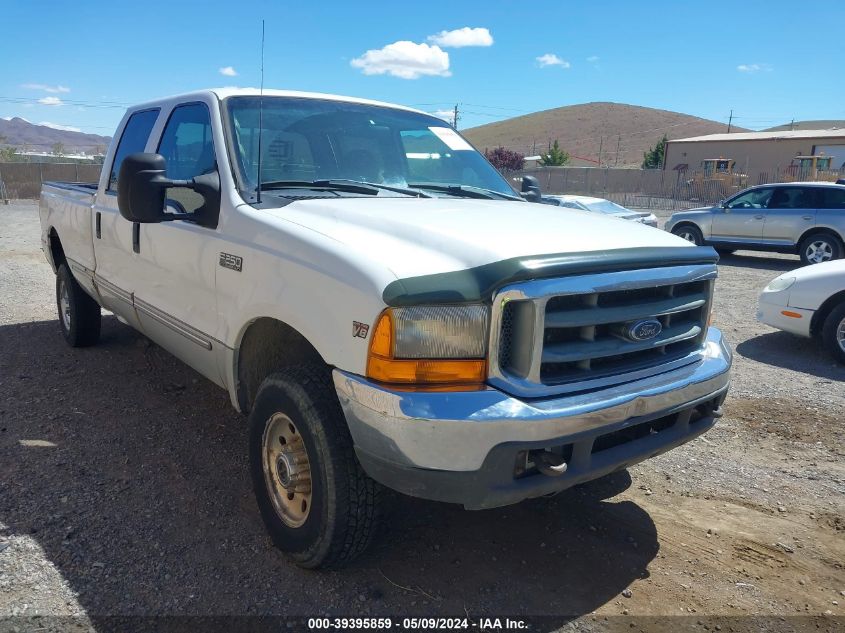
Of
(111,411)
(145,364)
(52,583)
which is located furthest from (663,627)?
(145,364)

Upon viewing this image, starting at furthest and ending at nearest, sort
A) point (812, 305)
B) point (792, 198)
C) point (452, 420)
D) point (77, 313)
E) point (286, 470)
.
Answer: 1. point (792, 198)
2. point (812, 305)
3. point (77, 313)
4. point (286, 470)
5. point (452, 420)

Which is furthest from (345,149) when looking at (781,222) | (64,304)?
(781,222)

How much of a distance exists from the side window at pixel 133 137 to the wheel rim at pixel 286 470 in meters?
2.53

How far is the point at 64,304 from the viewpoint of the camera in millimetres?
6324

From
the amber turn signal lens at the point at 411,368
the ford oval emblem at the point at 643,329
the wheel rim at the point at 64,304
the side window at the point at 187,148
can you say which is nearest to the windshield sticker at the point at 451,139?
the side window at the point at 187,148

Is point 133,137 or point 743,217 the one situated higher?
point 133,137

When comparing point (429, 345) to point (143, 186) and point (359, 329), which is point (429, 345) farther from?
point (143, 186)

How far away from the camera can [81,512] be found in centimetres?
338

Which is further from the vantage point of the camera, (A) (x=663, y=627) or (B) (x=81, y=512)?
(B) (x=81, y=512)

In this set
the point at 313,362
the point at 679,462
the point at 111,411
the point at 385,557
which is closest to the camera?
the point at 313,362

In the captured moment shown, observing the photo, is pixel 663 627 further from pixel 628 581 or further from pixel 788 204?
pixel 788 204

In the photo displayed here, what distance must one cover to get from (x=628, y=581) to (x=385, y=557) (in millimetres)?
1079

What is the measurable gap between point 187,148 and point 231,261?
3.99 feet

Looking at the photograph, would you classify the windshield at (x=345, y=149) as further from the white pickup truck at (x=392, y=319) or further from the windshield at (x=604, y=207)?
the windshield at (x=604, y=207)
